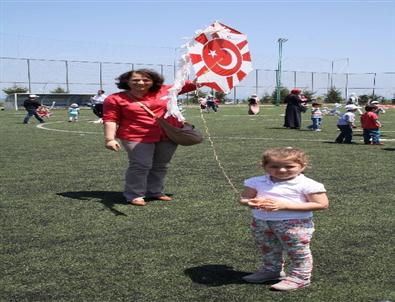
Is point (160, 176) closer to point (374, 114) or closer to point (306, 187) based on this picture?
point (306, 187)

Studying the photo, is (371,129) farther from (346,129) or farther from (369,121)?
(346,129)

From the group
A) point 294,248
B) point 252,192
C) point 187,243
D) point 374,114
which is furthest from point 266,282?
point 374,114

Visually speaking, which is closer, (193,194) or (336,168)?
(193,194)

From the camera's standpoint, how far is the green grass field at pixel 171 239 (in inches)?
156

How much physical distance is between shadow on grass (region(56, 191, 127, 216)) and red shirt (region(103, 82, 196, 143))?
0.82m

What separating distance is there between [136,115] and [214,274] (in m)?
3.04

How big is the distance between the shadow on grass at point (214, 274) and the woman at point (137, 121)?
98.5 inches

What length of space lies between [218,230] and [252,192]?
1609 mm

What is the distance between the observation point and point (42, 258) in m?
4.68

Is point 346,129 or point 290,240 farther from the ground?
point 290,240

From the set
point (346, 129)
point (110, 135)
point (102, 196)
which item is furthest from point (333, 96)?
point (110, 135)

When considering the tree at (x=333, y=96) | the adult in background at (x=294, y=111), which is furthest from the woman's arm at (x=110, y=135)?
the tree at (x=333, y=96)

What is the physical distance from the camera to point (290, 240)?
392 centimetres

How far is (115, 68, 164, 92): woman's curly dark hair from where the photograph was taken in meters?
6.81
